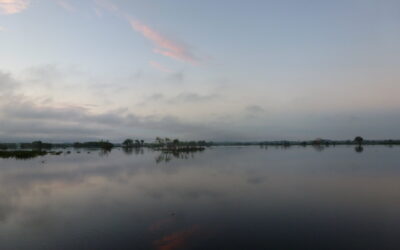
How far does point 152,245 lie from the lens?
1282cm

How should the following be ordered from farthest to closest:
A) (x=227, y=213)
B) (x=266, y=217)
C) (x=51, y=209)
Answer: (x=51, y=209) < (x=227, y=213) < (x=266, y=217)

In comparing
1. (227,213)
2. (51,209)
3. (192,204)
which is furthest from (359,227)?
(51,209)

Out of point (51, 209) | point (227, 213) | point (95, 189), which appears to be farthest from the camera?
point (95, 189)

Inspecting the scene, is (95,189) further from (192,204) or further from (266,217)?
(266,217)

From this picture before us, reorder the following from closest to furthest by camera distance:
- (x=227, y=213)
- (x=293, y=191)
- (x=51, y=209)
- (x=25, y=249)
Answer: (x=25, y=249) → (x=227, y=213) → (x=51, y=209) → (x=293, y=191)

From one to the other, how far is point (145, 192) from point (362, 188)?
24906 mm

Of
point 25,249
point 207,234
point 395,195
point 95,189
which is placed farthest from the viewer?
point 95,189

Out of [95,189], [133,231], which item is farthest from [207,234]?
[95,189]

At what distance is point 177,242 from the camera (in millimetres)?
13172

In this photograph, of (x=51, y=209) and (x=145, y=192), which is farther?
(x=145, y=192)

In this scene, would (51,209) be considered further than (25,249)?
Yes

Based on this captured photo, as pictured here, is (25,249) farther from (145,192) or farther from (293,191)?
(293,191)

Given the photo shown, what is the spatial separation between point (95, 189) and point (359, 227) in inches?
1053

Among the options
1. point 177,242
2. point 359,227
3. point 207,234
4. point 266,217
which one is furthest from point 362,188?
point 177,242
